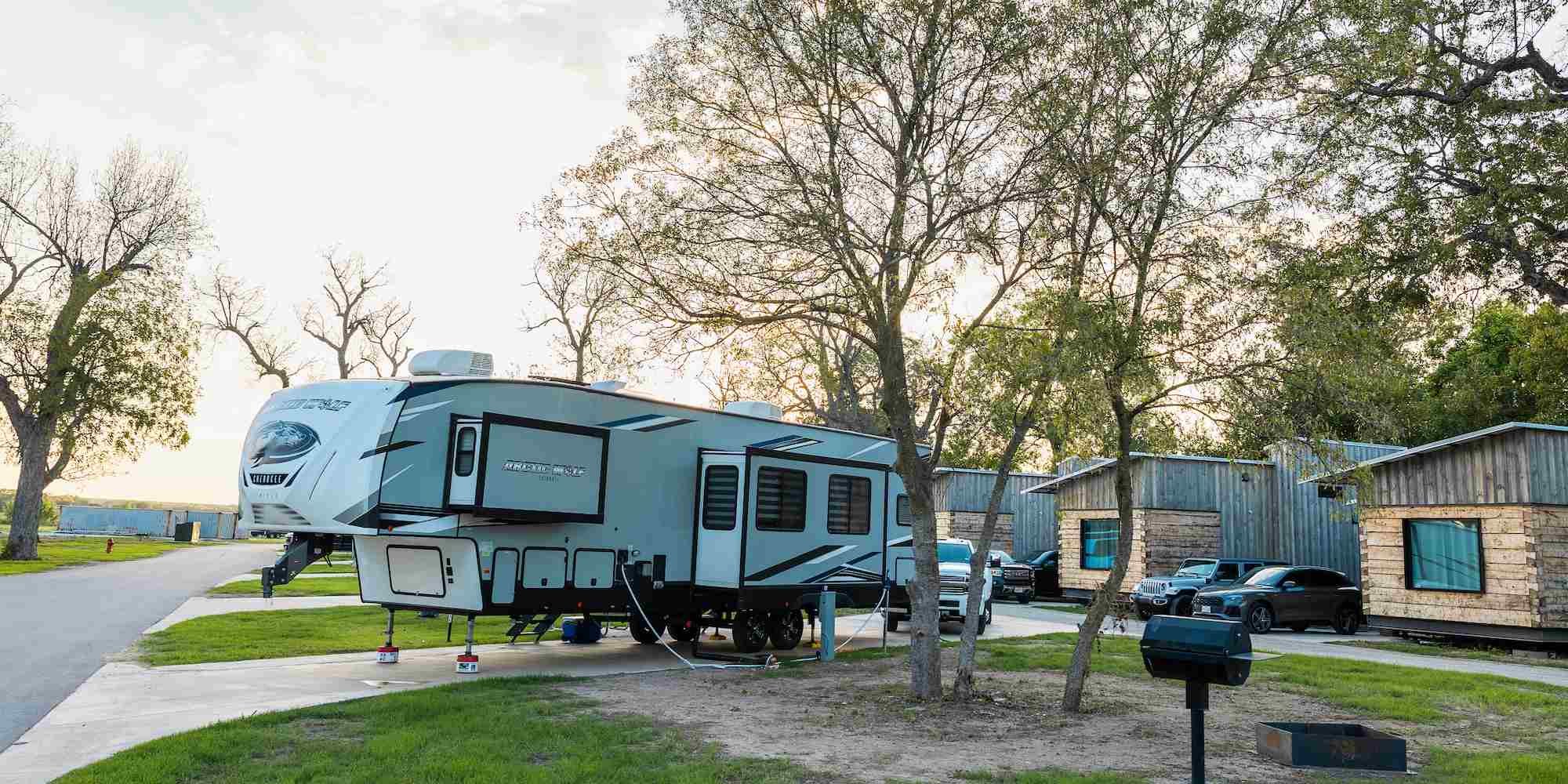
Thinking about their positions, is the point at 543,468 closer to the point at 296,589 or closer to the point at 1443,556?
the point at 296,589

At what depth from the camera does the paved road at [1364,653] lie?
14.4 metres

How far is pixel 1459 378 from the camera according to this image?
112ft

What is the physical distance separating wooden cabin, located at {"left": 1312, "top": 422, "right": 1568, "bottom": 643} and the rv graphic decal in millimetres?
16352

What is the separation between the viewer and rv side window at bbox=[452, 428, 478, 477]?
1073 cm

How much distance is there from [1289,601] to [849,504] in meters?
11.3

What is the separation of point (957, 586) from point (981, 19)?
11.3m

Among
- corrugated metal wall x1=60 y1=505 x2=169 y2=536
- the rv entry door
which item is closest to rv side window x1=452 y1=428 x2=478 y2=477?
the rv entry door

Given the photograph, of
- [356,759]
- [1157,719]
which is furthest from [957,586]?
[356,759]

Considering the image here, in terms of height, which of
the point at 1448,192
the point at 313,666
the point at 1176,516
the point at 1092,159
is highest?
the point at 1448,192

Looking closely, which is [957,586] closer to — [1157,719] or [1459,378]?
[1157,719]

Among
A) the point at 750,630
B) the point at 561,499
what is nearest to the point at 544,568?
the point at 561,499

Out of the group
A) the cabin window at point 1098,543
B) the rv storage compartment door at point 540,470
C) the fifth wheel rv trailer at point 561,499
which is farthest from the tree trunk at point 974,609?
the cabin window at point 1098,543

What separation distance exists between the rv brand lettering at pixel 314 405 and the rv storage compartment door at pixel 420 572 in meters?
1.39

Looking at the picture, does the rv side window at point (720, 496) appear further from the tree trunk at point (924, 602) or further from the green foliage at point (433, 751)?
the green foliage at point (433, 751)
